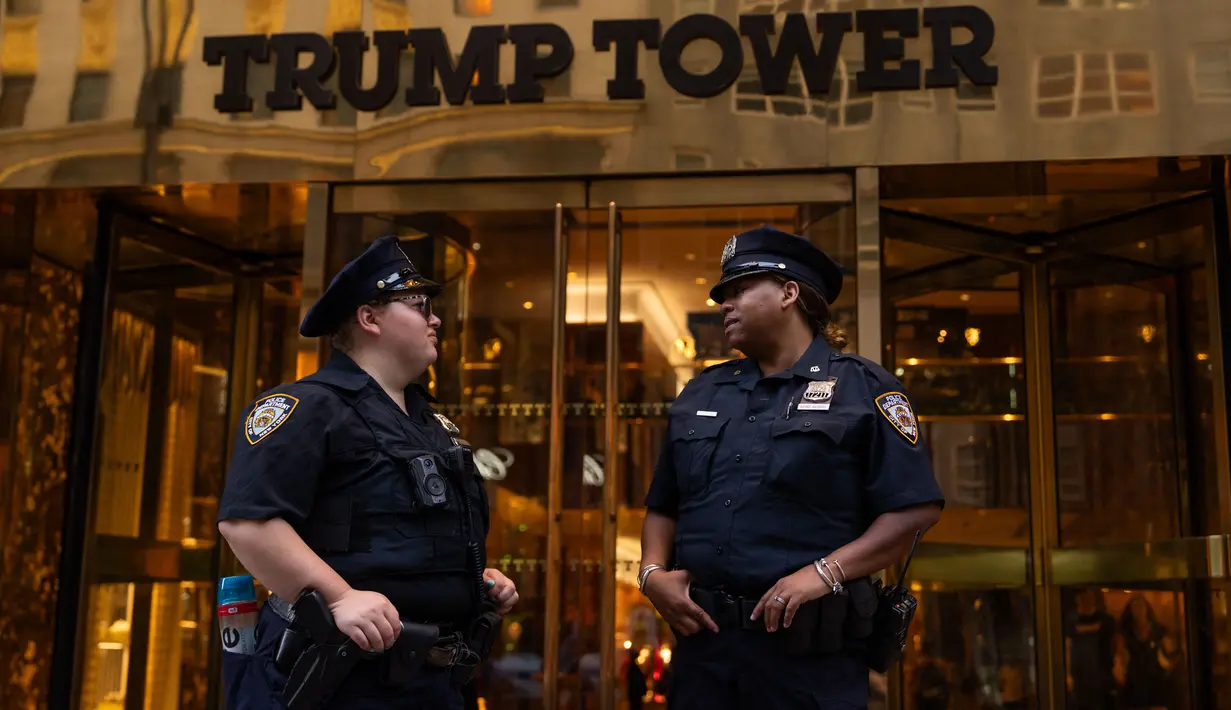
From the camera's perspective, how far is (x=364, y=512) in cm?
285

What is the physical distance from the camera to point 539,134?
505cm

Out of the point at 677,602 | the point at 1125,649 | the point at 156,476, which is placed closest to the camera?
the point at 677,602

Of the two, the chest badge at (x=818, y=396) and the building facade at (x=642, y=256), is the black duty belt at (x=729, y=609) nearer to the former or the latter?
the chest badge at (x=818, y=396)

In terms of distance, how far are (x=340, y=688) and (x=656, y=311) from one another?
8.87 ft

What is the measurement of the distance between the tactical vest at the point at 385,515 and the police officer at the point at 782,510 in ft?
2.20

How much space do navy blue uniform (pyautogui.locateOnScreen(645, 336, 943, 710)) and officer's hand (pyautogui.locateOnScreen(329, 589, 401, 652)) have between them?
905mm

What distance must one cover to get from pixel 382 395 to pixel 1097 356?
394 cm

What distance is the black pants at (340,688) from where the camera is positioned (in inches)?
109

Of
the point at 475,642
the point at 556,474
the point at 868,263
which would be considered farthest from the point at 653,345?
the point at 475,642

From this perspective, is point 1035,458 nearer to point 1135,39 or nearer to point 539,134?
point 1135,39

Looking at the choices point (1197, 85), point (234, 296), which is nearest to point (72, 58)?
point (234, 296)

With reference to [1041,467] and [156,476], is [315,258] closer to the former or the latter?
[156,476]

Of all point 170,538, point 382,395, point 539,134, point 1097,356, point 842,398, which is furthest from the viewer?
point 170,538

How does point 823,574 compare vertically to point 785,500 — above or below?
below
